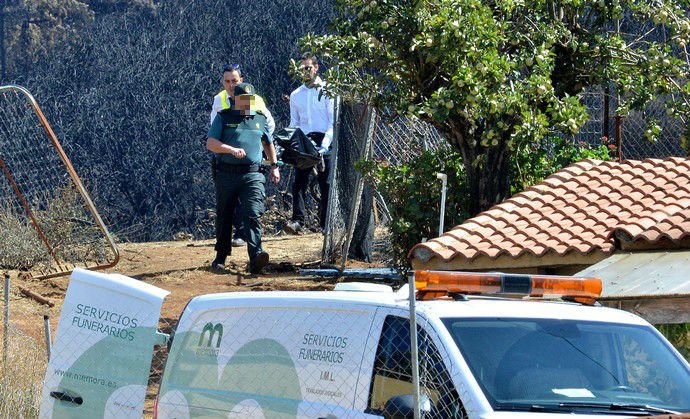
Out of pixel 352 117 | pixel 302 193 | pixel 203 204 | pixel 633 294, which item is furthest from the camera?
pixel 203 204

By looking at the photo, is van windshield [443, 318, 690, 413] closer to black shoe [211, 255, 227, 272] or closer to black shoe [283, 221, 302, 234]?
black shoe [211, 255, 227, 272]

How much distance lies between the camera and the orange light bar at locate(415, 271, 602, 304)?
5.53 meters

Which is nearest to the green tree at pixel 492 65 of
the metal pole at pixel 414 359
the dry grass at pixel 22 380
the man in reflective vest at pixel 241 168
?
the man in reflective vest at pixel 241 168

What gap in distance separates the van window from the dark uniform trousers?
725cm

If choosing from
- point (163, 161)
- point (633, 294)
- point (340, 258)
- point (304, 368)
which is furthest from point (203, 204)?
point (304, 368)

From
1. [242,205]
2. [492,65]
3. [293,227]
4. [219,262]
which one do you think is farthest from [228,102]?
[492,65]

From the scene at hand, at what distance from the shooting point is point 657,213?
33.2 feet

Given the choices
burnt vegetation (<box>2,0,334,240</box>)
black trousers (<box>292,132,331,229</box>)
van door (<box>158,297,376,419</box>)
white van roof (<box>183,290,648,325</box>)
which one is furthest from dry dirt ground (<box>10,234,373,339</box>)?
white van roof (<box>183,290,648,325</box>)

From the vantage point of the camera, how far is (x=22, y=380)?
7922 mm

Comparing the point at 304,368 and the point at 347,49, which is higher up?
the point at 347,49

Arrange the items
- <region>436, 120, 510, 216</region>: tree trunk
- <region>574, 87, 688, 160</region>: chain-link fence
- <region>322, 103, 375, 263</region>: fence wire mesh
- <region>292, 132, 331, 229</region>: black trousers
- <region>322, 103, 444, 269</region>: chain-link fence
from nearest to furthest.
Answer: <region>436, 120, 510, 216</region>: tree trunk < <region>322, 103, 444, 269</region>: chain-link fence < <region>322, 103, 375, 263</region>: fence wire mesh < <region>574, 87, 688, 160</region>: chain-link fence < <region>292, 132, 331, 229</region>: black trousers

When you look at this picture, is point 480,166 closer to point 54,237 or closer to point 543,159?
point 543,159

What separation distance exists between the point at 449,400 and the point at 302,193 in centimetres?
1061

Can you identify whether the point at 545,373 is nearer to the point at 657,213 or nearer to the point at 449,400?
the point at 449,400
